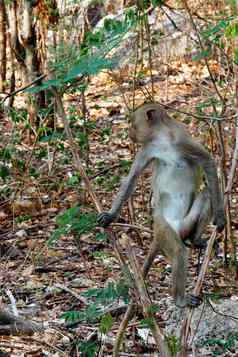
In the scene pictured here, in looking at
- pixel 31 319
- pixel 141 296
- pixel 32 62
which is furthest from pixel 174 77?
pixel 141 296

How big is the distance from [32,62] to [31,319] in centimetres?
541

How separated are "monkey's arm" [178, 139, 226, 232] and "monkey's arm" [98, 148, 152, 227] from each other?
242 mm

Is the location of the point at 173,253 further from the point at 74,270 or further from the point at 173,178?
the point at 74,270

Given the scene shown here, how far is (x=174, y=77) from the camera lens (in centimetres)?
1291

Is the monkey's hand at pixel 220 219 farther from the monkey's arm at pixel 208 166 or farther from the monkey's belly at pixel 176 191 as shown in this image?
the monkey's belly at pixel 176 191

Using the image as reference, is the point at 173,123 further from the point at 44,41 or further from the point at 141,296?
the point at 44,41

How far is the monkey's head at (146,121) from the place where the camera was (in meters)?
4.89

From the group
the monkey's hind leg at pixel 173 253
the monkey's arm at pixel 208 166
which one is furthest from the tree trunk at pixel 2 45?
the monkey's hind leg at pixel 173 253

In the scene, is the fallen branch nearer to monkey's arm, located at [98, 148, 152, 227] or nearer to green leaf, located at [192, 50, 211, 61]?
monkey's arm, located at [98, 148, 152, 227]

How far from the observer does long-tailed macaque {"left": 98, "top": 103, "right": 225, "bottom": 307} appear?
466cm

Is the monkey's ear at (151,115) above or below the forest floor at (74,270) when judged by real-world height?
above

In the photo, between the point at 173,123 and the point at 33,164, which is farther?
the point at 33,164

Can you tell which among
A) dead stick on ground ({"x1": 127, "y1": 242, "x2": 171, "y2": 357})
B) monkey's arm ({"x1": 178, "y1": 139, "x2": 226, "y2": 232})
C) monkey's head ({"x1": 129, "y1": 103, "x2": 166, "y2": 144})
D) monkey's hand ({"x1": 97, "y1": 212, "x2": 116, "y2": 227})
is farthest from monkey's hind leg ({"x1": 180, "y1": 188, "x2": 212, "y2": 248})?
dead stick on ground ({"x1": 127, "y1": 242, "x2": 171, "y2": 357})

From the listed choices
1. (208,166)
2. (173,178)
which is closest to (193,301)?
(208,166)
